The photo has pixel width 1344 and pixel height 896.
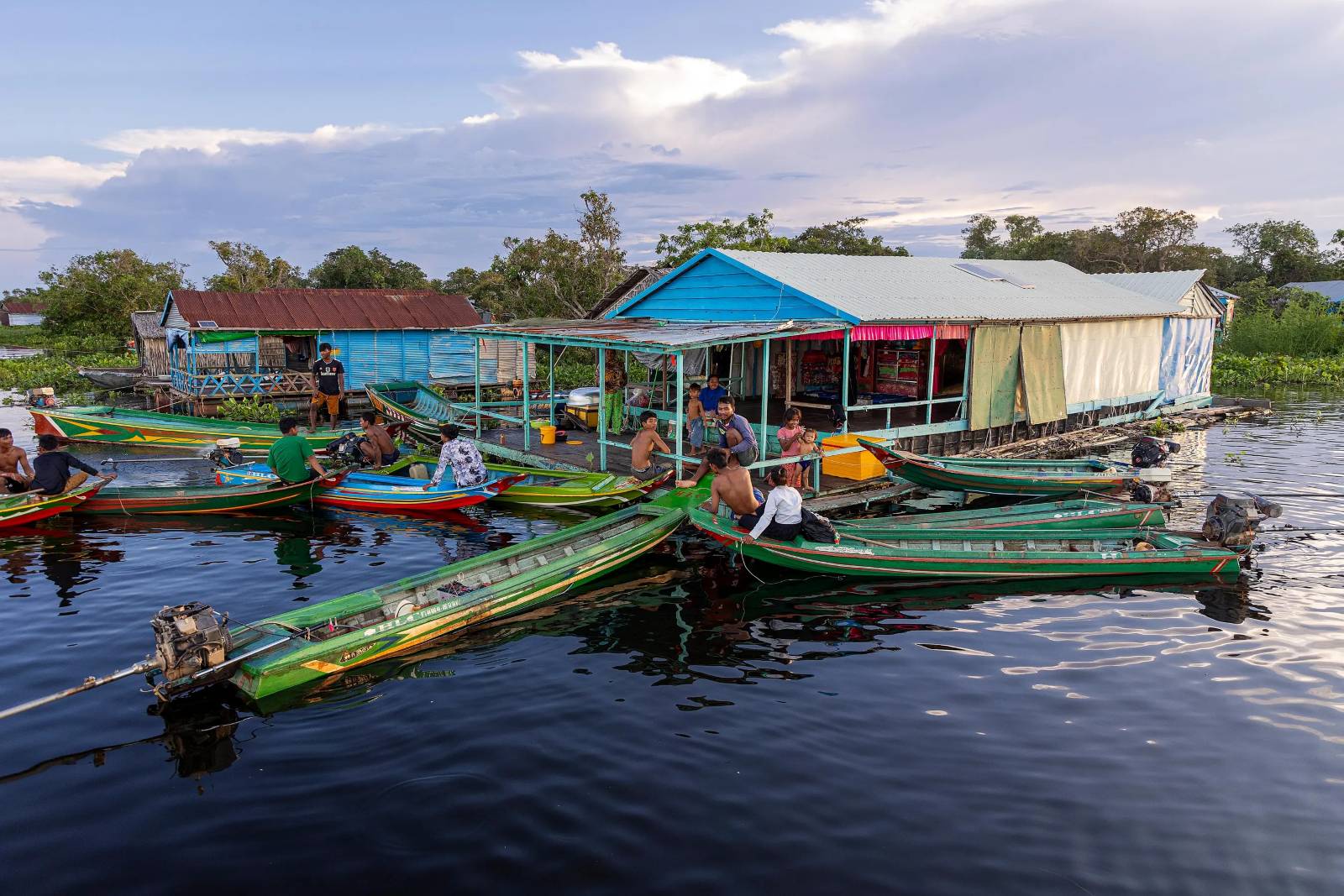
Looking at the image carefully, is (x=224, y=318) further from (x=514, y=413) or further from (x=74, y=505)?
(x=74, y=505)

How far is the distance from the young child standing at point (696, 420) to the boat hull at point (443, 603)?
3.41 meters

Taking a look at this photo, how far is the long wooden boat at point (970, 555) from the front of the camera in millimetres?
11133

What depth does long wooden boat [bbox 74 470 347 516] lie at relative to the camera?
47.5ft

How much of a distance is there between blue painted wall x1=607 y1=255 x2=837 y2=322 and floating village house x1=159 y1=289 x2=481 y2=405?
844cm

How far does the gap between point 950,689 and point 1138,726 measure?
5.54 ft

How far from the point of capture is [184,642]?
741 cm

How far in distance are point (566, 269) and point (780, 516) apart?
24015mm

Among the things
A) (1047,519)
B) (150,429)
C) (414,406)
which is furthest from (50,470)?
(1047,519)

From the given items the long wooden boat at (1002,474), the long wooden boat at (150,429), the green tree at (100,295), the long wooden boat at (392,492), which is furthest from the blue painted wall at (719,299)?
the green tree at (100,295)

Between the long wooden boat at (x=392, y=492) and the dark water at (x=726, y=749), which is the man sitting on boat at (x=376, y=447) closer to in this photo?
the long wooden boat at (x=392, y=492)

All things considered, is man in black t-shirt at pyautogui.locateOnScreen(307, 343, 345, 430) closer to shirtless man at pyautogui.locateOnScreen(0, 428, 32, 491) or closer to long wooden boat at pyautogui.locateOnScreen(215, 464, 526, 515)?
long wooden boat at pyautogui.locateOnScreen(215, 464, 526, 515)

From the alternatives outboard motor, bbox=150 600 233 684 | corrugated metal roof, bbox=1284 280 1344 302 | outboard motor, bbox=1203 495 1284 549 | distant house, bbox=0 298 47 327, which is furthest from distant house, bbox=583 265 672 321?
distant house, bbox=0 298 47 327

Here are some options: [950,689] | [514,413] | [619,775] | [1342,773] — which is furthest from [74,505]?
[1342,773]

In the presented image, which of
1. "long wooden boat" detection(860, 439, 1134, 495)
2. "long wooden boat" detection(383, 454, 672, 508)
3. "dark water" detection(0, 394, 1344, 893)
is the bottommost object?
"dark water" detection(0, 394, 1344, 893)
